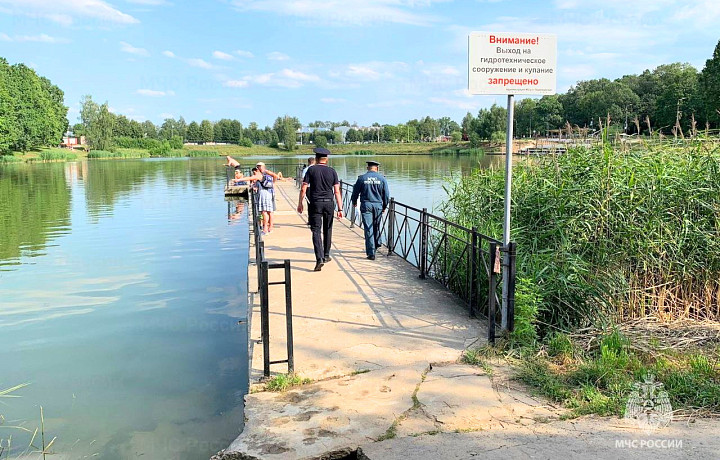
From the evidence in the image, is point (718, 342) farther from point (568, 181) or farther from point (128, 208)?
point (128, 208)

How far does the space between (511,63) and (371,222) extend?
4329 mm

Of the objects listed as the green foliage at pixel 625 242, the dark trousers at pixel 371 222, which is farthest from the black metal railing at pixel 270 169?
the green foliage at pixel 625 242

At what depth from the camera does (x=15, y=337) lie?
6.94 metres

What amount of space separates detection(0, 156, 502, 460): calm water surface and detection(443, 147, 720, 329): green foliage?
341 centimetres

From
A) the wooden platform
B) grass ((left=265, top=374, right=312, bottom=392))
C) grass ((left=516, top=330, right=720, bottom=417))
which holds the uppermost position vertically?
the wooden platform

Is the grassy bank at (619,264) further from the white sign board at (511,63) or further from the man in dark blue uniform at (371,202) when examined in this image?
the man in dark blue uniform at (371,202)

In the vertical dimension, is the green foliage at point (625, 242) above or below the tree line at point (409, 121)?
below

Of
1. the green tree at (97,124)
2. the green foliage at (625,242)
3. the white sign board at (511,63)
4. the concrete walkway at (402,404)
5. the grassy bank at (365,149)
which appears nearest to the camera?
the concrete walkway at (402,404)

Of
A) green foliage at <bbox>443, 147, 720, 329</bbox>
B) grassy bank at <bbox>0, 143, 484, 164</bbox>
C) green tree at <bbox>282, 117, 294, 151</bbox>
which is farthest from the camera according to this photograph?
green tree at <bbox>282, 117, 294, 151</bbox>

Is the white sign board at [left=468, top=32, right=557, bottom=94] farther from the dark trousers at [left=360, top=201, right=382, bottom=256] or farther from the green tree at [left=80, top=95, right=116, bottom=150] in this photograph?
the green tree at [left=80, top=95, right=116, bottom=150]

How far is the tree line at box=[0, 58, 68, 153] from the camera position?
58.4 m

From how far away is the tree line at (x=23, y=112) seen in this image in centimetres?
5838

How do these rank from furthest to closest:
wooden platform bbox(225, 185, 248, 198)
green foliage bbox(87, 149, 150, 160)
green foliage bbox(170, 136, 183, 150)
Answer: green foliage bbox(170, 136, 183, 150) → green foliage bbox(87, 149, 150, 160) → wooden platform bbox(225, 185, 248, 198)

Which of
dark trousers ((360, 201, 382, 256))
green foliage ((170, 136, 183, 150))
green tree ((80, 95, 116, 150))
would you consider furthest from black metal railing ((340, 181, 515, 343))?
green foliage ((170, 136, 183, 150))
